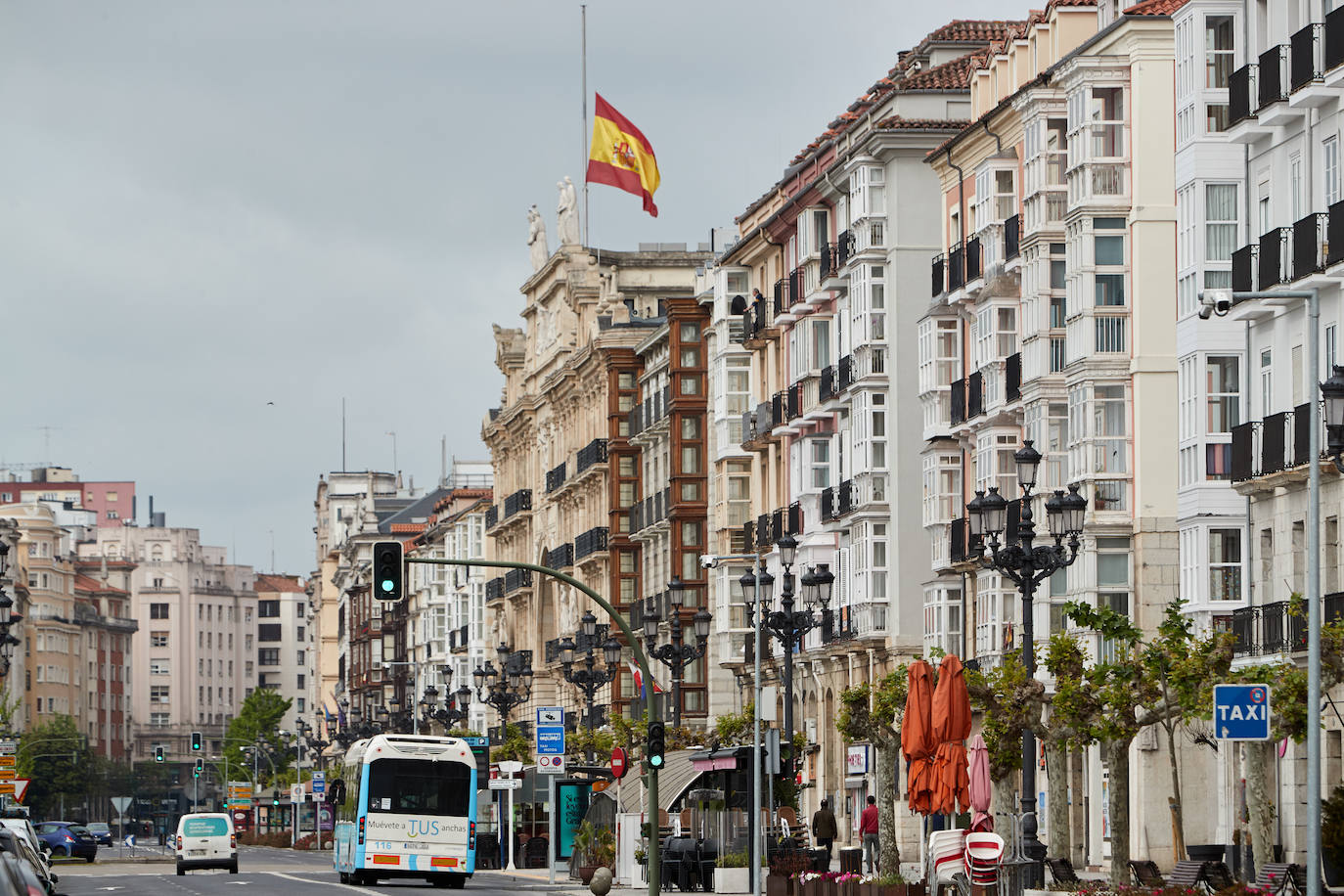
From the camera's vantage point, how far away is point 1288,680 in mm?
34969

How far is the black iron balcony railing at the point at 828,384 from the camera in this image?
75.9m

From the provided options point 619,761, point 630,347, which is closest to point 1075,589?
point 619,761

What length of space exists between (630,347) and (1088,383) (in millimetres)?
49575

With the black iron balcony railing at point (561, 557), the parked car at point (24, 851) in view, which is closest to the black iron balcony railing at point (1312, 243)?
the parked car at point (24, 851)

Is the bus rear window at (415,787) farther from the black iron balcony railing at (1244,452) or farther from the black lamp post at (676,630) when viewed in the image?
the black iron balcony railing at (1244,452)

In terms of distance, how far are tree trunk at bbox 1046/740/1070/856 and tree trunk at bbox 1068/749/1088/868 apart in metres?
14.0

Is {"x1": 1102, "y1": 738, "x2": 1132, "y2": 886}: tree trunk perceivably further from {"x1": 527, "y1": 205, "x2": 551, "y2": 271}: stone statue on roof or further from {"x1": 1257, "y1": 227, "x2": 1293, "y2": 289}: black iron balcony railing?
{"x1": 527, "y1": 205, "x2": 551, "y2": 271}: stone statue on roof

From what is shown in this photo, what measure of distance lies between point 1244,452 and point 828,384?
3029 cm

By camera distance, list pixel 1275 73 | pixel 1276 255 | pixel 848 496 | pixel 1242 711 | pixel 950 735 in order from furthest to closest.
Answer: pixel 848 496, pixel 1275 73, pixel 1276 255, pixel 950 735, pixel 1242 711

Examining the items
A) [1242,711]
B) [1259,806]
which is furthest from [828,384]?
[1242,711]

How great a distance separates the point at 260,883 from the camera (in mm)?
59719

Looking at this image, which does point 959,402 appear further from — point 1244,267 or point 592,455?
point 592,455

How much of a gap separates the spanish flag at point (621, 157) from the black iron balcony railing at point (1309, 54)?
1900 inches

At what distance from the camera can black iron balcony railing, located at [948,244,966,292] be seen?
66.8 meters
